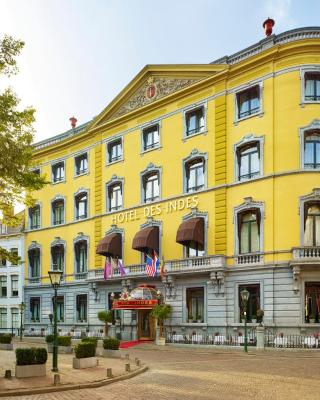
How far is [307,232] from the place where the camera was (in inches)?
1362

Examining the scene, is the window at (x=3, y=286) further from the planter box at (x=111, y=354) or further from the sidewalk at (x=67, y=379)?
the sidewalk at (x=67, y=379)

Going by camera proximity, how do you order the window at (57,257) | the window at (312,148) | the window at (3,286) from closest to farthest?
1. the window at (312,148)
2. the window at (57,257)
3. the window at (3,286)

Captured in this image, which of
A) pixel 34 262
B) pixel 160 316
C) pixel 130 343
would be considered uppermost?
pixel 34 262

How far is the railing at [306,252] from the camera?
110ft

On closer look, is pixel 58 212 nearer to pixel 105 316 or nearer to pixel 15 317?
pixel 15 317

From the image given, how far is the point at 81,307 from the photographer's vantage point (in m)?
50.0

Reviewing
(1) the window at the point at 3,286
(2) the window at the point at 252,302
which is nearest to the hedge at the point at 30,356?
(2) the window at the point at 252,302

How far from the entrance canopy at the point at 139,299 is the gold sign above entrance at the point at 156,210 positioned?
→ 5.61 meters

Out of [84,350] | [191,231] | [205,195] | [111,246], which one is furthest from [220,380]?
[111,246]

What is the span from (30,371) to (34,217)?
122ft

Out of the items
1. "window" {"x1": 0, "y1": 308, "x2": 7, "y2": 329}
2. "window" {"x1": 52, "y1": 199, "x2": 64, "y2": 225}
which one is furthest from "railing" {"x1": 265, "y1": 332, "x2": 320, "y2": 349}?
"window" {"x1": 0, "y1": 308, "x2": 7, "y2": 329}

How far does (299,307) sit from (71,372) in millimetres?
16210

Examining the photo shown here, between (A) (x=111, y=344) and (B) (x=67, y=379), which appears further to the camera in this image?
(A) (x=111, y=344)

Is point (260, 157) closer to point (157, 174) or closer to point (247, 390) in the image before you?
point (157, 174)
